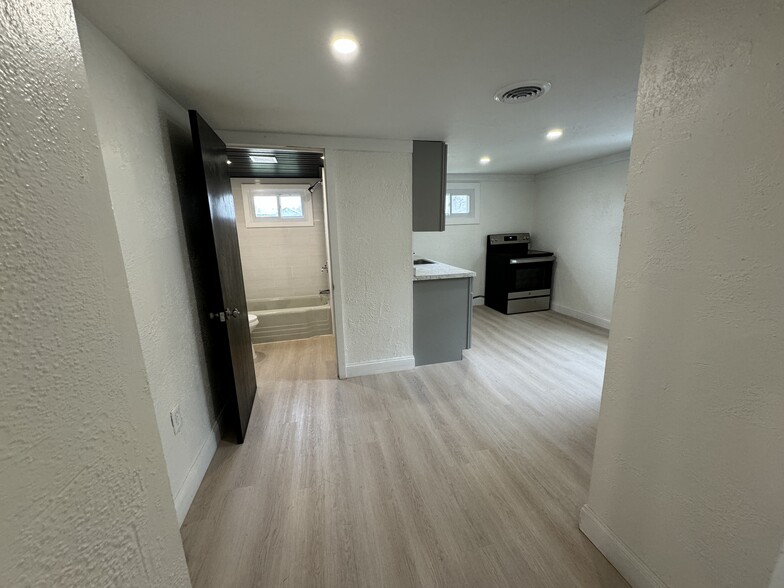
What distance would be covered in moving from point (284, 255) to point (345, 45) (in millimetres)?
3718

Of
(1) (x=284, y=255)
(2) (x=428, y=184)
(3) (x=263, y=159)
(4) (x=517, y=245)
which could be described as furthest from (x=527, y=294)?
(3) (x=263, y=159)

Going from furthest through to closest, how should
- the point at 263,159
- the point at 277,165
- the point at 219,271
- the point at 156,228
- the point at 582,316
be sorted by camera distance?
the point at 582,316, the point at 277,165, the point at 263,159, the point at 219,271, the point at 156,228

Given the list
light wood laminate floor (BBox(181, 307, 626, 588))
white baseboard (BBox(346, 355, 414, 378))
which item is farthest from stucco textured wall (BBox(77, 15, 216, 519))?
white baseboard (BBox(346, 355, 414, 378))

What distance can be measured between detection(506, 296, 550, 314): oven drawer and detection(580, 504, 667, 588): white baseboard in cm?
357

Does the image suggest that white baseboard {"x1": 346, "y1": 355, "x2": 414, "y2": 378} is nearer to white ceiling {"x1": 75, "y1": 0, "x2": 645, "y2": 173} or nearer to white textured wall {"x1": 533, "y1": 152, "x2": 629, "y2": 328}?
white ceiling {"x1": 75, "y1": 0, "x2": 645, "y2": 173}

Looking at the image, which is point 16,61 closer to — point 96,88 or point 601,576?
point 96,88

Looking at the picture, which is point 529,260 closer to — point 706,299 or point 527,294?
point 527,294

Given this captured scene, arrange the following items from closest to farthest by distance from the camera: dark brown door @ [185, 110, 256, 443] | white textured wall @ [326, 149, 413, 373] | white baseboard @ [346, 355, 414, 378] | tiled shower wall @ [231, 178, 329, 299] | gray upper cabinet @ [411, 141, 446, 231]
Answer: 1. dark brown door @ [185, 110, 256, 443]
2. white textured wall @ [326, 149, 413, 373]
3. gray upper cabinet @ [411, 141, 446, 231]
4. white baseboard @ [346, 355, 414, 378]
5. tiled shower wall @ [231, 178, 329, 299]

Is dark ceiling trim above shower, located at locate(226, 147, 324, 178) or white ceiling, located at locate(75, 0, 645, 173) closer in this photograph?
white ceiling, located at locate(75, 0, 645, 173)

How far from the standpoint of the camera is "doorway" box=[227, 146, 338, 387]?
377 cm

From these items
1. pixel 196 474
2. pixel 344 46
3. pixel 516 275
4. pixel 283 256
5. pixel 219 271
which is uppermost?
pixel 344 46

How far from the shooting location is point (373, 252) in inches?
108

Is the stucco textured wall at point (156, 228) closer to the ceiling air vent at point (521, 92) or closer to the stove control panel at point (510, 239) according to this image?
the ceiling air vent at point (521, 92)

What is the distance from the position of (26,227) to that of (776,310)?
1.57 m
